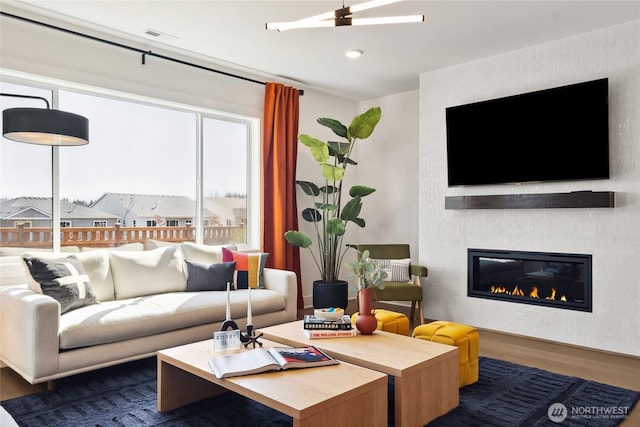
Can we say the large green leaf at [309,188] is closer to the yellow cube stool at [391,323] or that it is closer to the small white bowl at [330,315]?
the yellow cube stool at [391,323]

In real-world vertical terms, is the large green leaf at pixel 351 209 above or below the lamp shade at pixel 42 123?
below

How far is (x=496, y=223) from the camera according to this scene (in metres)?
4.42

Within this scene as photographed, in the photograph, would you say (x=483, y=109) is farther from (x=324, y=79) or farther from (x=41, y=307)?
(x=41, y=307)

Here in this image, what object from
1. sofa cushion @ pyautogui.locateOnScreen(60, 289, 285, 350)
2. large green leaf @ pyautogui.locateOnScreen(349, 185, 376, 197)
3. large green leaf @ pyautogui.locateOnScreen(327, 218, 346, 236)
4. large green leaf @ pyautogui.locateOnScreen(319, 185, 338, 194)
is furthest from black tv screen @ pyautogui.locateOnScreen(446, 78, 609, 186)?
sofa cushion @ pyautogui.locateOnScreen(60, 289, 285, 350)

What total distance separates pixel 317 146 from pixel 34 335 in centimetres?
295

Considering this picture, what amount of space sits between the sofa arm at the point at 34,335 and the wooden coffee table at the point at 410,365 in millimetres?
1335

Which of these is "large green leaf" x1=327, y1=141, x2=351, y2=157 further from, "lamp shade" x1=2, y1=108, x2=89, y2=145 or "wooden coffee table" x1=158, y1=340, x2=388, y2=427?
"wooden coffee table" x1=158, y1=340, x2=388, y2=427

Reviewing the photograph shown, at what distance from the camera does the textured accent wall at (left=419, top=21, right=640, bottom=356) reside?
12.0 feet

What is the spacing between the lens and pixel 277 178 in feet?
16.7

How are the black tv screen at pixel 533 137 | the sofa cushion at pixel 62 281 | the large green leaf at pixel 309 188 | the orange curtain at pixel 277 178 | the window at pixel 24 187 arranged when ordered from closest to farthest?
1. the sofa cushion at pixel 62 281
2. the window at pixel 24 187
3. the black tv screen at pixel 533 137
4. the orange curtain at pixel 277 178
5. the large green leaf at pixel 309 188

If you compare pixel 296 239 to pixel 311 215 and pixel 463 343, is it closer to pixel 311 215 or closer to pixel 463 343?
pixel 311 215

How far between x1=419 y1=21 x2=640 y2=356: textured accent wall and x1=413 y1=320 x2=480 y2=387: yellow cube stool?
57.0 inches

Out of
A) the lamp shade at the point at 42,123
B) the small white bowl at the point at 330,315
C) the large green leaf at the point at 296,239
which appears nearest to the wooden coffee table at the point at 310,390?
the small white bowl at the point at 330,315

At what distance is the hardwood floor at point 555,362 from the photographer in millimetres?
2955
